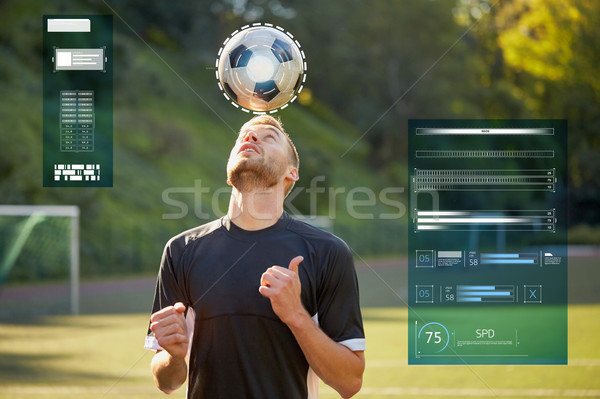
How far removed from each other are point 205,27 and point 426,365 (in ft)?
107

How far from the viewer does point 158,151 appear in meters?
35.8

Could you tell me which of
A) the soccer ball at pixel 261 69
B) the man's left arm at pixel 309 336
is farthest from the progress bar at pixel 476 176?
the man's left arm at pixel 309 336

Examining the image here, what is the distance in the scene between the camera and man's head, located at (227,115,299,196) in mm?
3537

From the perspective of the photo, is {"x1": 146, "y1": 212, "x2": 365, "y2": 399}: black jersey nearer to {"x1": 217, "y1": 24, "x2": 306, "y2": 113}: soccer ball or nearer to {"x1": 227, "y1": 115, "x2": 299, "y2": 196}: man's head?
{"x1": 227, "y1": 115, "x2": 299, "y2": 196}: man's head

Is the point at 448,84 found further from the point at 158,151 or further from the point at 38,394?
the point at 38,394

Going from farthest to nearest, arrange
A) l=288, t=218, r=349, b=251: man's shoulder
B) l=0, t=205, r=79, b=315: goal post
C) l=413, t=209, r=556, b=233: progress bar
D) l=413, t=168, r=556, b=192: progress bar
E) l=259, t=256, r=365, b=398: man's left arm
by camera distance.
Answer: l=0, t=205, r=79, b=315: goal post, l=413, t=168, r=556, b=192: progress bar, l=413, t=209, r=556, b=233: progress bar, l=288, t=218, r=349, b=251: man's shoulder, l=259, t=256, r=365, b=398: man's left arm

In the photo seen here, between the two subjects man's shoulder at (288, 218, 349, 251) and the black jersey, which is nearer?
the black jersey

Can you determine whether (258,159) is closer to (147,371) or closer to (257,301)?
(257,301)

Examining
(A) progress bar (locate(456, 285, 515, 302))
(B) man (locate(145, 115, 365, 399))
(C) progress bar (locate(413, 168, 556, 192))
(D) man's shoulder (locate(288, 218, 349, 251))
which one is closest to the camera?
(B) man (locate(145, 115, 365, 399))

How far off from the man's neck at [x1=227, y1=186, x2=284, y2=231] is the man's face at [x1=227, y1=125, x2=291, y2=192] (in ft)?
0.10

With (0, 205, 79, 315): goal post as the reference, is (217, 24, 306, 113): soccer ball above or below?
above

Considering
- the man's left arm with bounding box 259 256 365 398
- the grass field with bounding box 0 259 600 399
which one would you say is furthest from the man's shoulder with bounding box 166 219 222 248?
the grass field with bounding box 0 259 600 399

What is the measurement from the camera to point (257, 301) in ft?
11.1

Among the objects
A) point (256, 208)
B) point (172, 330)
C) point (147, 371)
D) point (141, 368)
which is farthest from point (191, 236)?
point (141, 368)
